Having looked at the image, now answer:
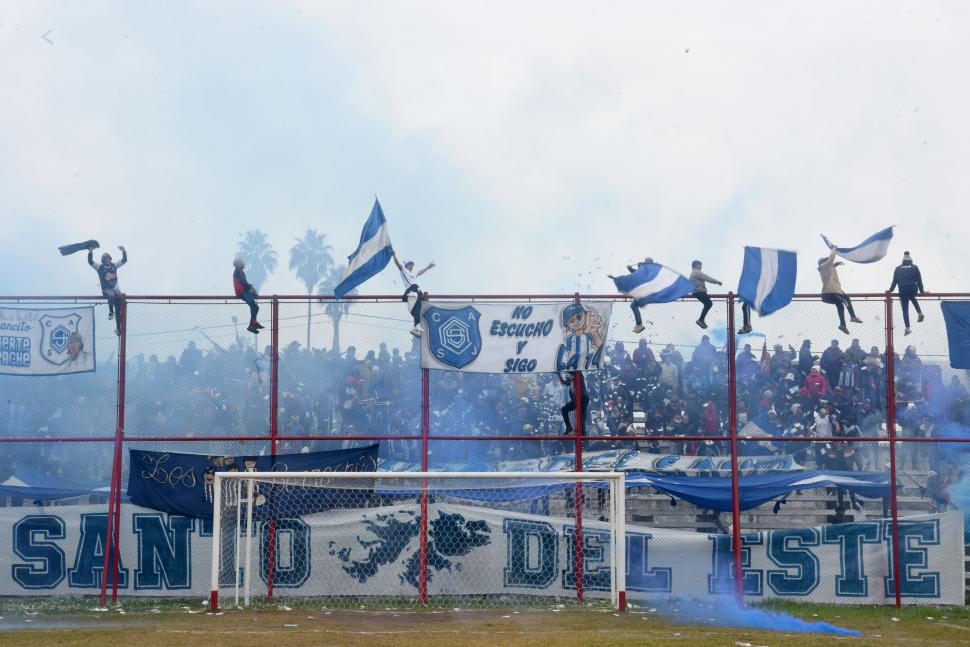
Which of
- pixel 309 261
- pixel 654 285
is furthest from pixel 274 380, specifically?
pixel 309 261

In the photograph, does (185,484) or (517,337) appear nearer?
(185,484)

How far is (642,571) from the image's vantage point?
15906 mm

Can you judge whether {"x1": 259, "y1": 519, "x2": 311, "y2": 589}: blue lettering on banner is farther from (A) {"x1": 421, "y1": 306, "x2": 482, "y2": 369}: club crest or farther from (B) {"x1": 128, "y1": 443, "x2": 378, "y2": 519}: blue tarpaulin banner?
(A) {"x1": 421, "y1": 306, "x2": 482, "y2": 369}: club crest

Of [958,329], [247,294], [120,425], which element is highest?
[247,294]

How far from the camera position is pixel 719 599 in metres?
15.5

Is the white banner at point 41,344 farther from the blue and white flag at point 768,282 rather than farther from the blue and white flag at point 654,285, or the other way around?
the blue and white flag at point 768,282

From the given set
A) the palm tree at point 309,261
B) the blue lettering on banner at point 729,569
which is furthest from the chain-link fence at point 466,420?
the palm tree at point 309,261

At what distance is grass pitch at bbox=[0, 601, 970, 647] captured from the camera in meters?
11.7

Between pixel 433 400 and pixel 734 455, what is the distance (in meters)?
4.45

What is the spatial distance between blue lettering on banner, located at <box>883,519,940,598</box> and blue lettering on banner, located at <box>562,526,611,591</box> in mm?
4037

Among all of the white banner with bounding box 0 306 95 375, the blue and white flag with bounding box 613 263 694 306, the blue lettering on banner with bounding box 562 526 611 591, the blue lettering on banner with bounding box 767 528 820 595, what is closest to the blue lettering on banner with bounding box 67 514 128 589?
the white banner with bounding box 0 306 95 375

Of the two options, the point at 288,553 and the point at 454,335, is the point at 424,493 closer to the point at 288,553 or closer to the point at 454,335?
the point at 288,553

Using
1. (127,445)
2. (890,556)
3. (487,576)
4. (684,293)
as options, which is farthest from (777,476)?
(127,445)

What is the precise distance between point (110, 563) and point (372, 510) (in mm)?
3834
